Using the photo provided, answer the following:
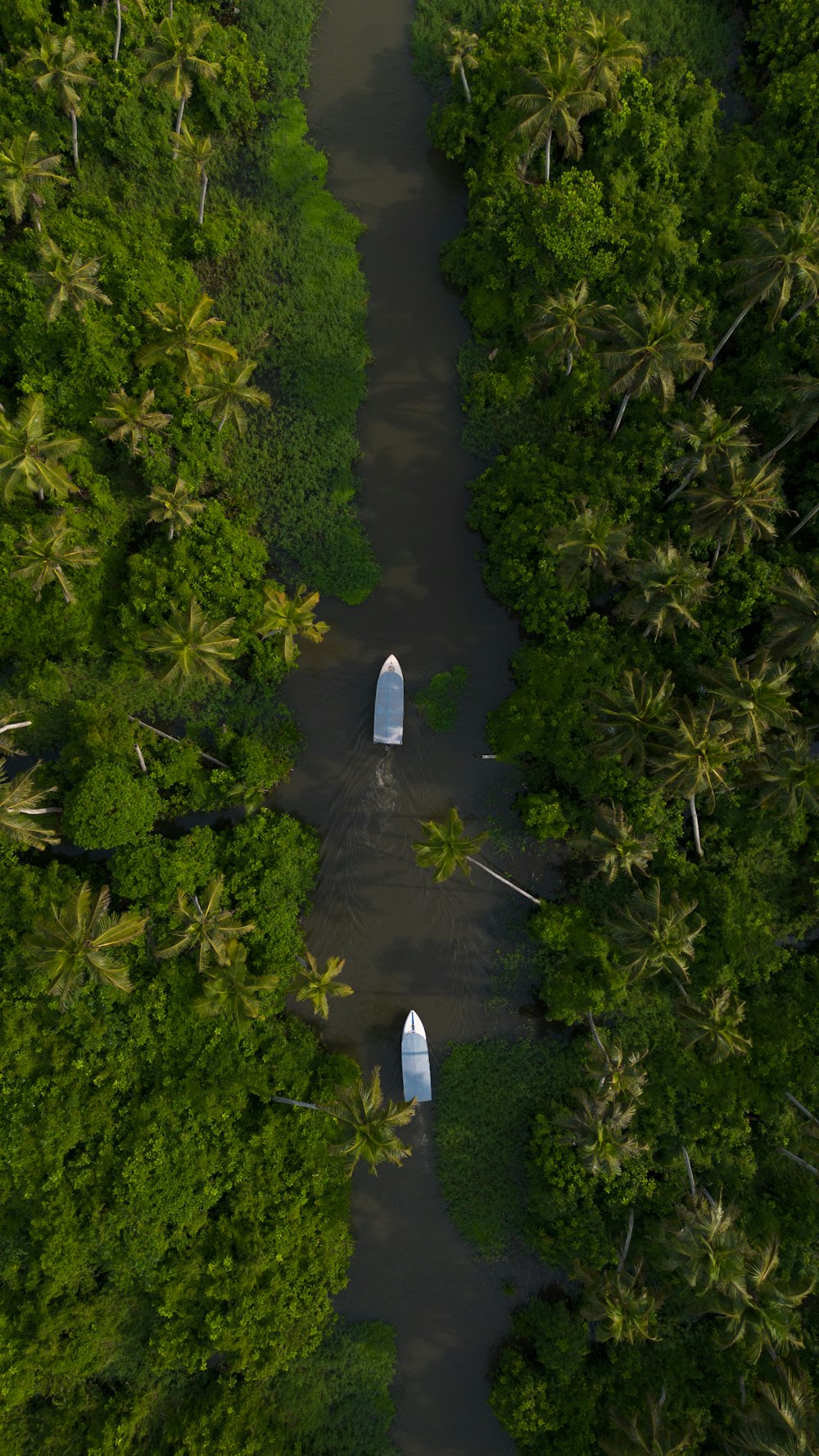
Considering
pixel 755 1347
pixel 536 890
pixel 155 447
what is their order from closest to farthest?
pixel 755 1347 < pixel 155 447 < pixel 536 890

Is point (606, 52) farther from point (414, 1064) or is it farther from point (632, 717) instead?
point (414, 1064)

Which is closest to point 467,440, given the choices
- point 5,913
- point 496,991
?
point 496,991

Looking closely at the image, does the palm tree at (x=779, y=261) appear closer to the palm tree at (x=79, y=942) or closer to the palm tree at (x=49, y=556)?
the palm tree at (x=49, y=556)

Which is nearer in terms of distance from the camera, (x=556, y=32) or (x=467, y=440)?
(x=556, y=32)

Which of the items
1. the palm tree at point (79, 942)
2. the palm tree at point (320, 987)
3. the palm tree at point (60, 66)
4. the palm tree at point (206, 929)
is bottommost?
the palm tree at point (320, 987)

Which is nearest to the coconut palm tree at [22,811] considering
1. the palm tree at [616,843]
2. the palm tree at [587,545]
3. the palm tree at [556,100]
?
the palm tree at [616,843]

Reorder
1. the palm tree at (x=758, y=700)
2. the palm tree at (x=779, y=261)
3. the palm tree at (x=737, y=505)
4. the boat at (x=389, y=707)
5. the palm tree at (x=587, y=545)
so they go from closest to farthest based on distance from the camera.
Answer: the palm tree at (x=758, y=700)
the palm tree at (x=779, y=261)
the palm tree at (x=737, y=505)
the palm tree at (x=587, y=545)
the boat at (x=389, y=707)

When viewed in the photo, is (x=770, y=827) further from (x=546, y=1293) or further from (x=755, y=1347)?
(x=546, y=1293)
